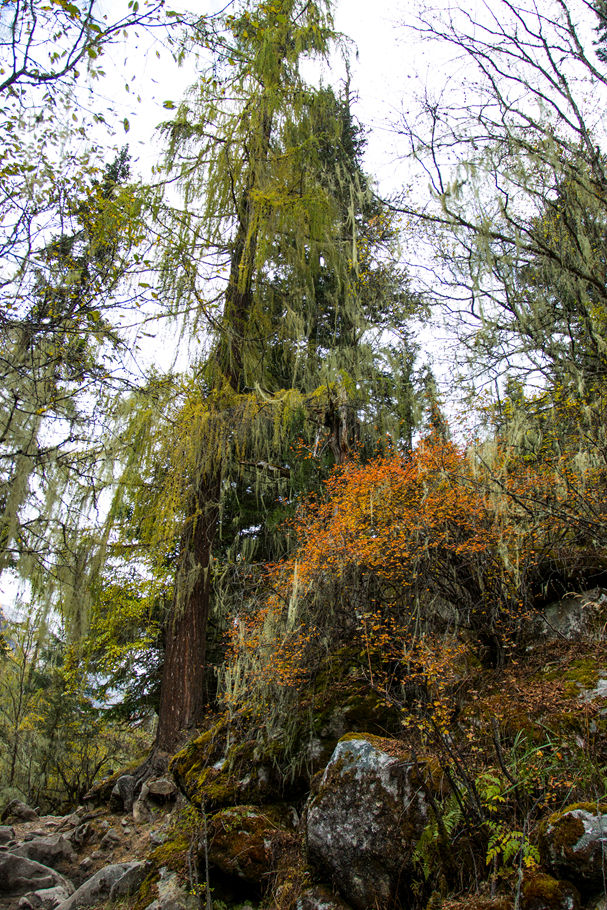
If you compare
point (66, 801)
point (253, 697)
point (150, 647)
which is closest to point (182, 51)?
point (253, 697)

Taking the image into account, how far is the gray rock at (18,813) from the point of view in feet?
22.8

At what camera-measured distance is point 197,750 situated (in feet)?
17.1

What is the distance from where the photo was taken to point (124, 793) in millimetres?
6281

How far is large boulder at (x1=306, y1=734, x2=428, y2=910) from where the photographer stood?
312 cm

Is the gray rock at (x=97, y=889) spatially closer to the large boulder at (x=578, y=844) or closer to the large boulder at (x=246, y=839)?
Answer: the large boulder at (x=246, y=839)

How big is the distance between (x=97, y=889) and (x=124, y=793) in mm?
2342

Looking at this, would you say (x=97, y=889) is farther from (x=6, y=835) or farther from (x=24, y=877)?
(x=6, y=835)

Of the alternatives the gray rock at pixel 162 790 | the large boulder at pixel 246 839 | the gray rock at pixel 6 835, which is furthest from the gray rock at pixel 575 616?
the gray rock at pixel 6 835

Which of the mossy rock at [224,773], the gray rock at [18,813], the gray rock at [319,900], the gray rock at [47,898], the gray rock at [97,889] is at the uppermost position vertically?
the mossy rock at [224,773]

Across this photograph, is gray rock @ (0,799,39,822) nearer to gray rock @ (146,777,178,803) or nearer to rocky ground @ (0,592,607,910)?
rocky ground @ (0,592,607,910)

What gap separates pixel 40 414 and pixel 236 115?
617 centimetres

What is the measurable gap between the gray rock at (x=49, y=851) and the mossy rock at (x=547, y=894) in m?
4.77

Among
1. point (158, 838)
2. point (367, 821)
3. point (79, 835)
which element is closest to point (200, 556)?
point (158, 838)

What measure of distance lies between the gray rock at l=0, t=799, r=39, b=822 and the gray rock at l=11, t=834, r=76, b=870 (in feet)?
7.28
